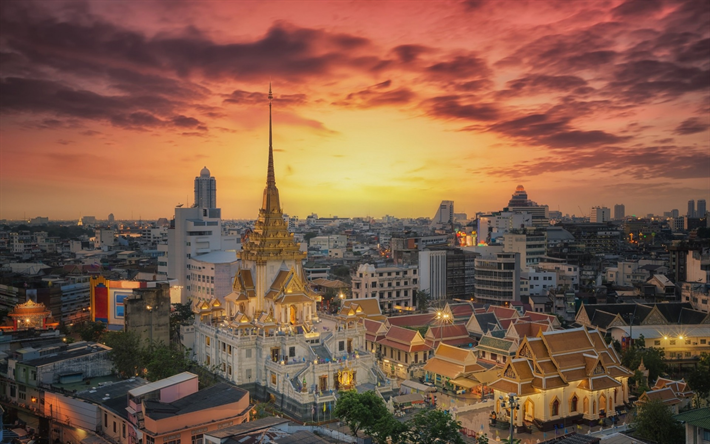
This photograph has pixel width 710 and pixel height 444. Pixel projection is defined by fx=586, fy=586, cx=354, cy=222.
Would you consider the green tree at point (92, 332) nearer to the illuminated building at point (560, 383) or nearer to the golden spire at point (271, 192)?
the golden spire at point (271, 192)

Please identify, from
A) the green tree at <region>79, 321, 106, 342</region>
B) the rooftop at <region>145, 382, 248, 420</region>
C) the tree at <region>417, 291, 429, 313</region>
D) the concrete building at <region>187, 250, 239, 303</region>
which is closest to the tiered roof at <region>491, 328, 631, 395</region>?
the rooftop at <region>145, 382, 248, 420</region>

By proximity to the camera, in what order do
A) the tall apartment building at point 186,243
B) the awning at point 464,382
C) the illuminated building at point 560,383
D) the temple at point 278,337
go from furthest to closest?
the tall apartment building at point 186,243 → the awning at point 464,382 → the temple at point 278,337 → the illuminated building at point 560,383

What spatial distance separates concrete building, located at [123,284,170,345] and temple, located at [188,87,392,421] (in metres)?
2.45

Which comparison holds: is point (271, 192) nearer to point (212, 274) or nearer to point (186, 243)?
point (212, 274)

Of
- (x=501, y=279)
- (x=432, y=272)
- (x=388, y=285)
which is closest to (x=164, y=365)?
(x=388, y=285)

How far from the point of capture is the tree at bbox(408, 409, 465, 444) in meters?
26.9

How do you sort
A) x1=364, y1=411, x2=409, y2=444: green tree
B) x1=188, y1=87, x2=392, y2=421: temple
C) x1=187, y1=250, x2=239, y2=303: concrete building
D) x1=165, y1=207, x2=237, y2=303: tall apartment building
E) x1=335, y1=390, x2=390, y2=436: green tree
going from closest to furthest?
x1=364, y1=411, x2=409, y2=444: green tree → x1=335, y1=390, x2=390, y2=436: green tree → x1=188, y1=87, x2=392, y2=421: temple → x1=187, y1=250, x2=239, y2=303: concrete building → x1=165, y1=207, x2=237, y2=303: tall apartment building

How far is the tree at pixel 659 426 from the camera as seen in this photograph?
2953cm

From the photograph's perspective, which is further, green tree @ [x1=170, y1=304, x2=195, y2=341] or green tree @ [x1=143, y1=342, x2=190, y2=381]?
green tree @ [x1=170, y1=304, x2=195, y2=341]

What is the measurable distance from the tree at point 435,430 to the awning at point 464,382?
15335mm

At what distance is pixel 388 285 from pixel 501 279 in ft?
48.1

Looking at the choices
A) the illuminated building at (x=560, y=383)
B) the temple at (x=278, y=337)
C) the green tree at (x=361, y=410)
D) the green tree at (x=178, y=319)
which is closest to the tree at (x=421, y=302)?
the temple at (x=278, y=337)

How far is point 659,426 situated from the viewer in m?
29.6

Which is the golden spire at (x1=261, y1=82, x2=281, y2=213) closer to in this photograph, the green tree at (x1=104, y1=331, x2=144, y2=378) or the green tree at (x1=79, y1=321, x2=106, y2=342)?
the green tree at (x1=104, y1=331, x2=144, y2=378)
